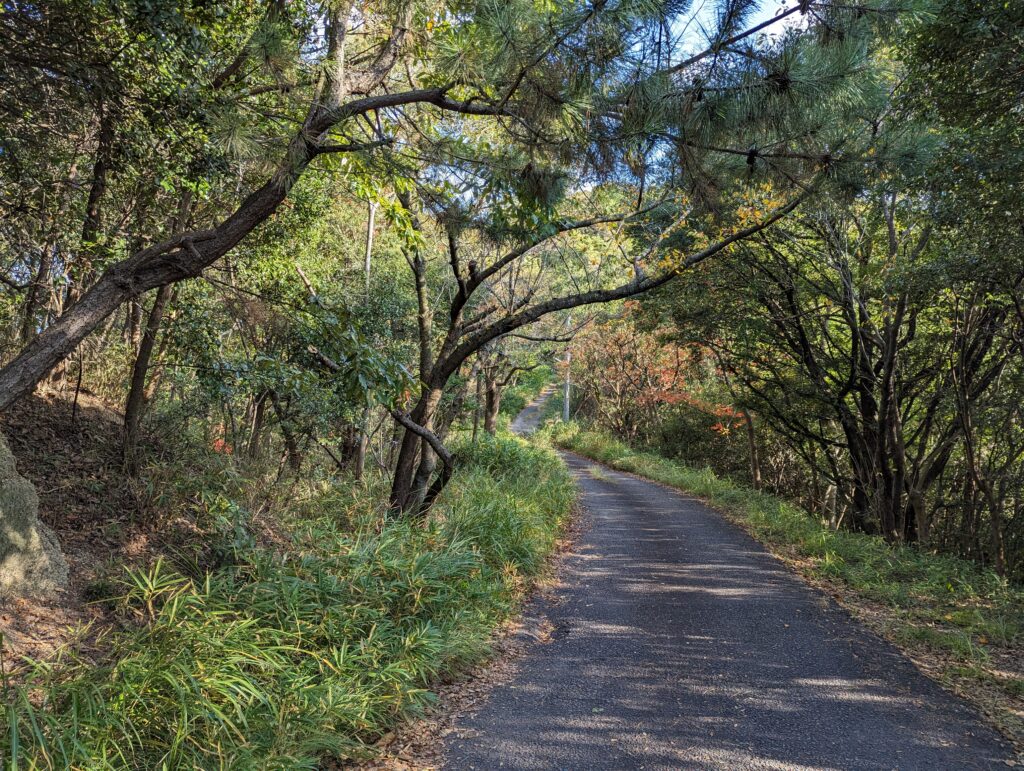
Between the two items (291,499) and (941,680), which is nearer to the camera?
(941,680)

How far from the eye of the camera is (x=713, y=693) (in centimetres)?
397

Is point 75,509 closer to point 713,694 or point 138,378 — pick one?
point 138,378

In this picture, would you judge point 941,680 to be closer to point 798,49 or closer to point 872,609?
point 872,609

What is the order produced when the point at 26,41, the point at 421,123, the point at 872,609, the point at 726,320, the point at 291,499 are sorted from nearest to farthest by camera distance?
the point at 26,41, the point at 421,123, the point at 872,609, the point at 291,499, the point at 726,320

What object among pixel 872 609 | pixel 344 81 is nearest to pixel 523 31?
pixel 344 81

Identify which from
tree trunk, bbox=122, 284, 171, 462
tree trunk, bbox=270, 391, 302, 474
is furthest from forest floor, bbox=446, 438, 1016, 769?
tree trunk, bbox=122, 284, 171, 462

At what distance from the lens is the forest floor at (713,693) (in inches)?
128

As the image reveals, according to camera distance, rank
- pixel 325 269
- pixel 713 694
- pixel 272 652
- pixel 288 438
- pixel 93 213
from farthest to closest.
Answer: pixel 325 269 < pixel 288 438 < pixel 93 213 < pixel 713 694 < pixel 272 652

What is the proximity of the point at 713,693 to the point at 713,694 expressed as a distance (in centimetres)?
2

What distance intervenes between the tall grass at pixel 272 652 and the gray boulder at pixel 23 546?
1.47 ft

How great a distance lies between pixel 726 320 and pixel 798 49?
288 inches

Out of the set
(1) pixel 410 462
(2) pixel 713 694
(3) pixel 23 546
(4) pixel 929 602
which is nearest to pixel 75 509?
(3) pixel 23 546

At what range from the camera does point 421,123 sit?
5148 mm

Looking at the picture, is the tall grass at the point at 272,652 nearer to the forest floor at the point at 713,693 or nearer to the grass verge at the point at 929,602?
the forest floor at the point at 713,693
